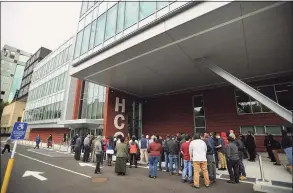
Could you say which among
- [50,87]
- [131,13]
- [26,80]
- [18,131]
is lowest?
[18,131]

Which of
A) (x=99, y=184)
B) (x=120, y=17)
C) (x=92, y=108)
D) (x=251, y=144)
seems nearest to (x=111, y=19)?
(x=120, y=17)

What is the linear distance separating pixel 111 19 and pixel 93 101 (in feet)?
48.2

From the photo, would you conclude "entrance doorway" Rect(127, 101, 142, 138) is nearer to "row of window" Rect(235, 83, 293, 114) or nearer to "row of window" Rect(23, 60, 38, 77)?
"row of window" Rect(235, 83, 293, 114)

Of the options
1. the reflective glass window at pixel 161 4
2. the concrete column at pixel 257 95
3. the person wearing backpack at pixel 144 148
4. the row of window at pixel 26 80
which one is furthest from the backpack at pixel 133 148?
the row of window at pixel 26 80

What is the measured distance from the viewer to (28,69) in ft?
177

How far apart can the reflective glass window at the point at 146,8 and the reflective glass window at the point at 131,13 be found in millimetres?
352

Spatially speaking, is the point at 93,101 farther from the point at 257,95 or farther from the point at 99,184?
the point at 257,95

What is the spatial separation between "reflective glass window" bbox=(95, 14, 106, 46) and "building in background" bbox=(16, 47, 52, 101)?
43705 millimetres

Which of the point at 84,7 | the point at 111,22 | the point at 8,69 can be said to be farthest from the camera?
the point at 8,69

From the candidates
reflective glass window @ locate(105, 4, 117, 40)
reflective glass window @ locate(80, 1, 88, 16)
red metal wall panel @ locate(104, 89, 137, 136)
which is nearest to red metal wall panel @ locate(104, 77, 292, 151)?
red metal wall panel @ locate(104, 89, 137, 136)

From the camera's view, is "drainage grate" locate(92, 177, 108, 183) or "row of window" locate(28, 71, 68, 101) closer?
"drainage grate" locate(92, 177, 108, 183)

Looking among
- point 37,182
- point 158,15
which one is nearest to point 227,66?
point 158,15

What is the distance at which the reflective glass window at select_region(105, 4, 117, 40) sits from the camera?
12742mm

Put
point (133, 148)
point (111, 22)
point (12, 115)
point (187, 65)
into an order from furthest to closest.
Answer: point (12, 115), point (111, 22), point (187, 65), point (133, 148)
